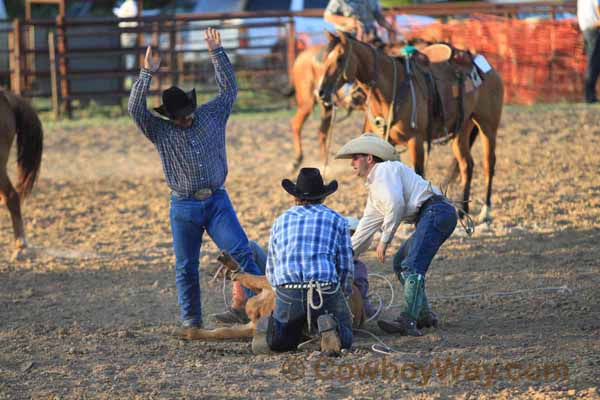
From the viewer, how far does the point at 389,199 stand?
5789 millimetres

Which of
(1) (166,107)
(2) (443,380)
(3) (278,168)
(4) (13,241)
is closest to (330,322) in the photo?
(2) (443,380)

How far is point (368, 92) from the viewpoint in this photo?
9539mm

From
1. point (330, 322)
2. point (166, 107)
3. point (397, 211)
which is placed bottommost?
point (330, 322)

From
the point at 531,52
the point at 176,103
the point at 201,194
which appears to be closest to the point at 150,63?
the point at 176,103

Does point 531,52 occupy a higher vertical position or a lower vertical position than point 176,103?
lower

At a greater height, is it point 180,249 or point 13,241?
point 180,249

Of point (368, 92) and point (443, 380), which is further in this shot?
point (368, 92)

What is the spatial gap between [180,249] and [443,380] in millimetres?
2075

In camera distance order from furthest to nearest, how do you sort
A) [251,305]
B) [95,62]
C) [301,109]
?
1. [95,62]
2. [301,109]
3. [251,305]

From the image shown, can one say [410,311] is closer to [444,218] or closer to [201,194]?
[444,218]

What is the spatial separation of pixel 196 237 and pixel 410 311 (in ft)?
4.73

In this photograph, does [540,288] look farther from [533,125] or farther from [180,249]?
[533,125]

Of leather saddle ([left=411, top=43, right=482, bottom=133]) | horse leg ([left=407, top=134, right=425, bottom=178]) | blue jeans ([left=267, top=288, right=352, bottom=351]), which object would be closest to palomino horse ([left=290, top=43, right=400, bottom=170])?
leather saddle ([left=411, top=43, right=482, bottom=133])

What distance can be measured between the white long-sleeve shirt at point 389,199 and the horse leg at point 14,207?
4294 mm
